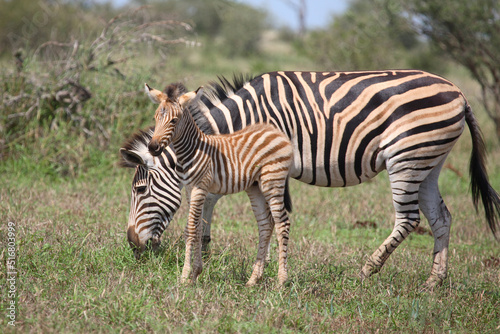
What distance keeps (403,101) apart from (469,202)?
12.9ft

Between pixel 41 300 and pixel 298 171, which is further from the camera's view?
pixel 298 171

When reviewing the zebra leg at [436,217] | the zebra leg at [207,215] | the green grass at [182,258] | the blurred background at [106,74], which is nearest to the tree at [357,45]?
the blurred background at [106,74]

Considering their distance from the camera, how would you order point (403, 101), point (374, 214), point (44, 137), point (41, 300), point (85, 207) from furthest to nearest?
point (44, 137) < point (374, 214) < point (85, 207) < point (403, 101) < point (41, 300)

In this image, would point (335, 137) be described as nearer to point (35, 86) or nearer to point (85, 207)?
point (85, 207)

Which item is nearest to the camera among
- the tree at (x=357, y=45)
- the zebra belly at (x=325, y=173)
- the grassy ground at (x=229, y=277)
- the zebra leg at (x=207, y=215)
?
the grassy ground at (x=229, y=277)

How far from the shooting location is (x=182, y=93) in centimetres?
432

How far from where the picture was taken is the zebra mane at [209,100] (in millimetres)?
4887

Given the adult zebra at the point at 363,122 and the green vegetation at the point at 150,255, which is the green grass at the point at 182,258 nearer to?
the green vegetation at the point at 150,255

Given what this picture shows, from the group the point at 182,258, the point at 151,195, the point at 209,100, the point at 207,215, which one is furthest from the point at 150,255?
the point at 209,100

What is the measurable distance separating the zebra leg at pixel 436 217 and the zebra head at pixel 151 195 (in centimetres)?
246

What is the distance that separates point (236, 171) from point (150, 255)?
122 cm

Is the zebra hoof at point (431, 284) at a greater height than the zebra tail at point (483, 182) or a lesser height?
lesser

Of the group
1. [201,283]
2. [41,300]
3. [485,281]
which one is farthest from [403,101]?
[41,300]

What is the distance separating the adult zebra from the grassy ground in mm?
524
